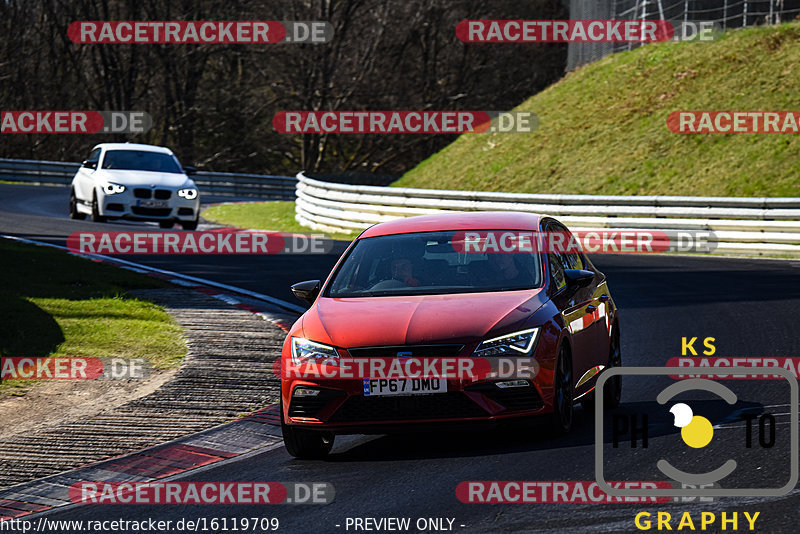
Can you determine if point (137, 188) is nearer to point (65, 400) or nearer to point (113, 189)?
point (113, 189)

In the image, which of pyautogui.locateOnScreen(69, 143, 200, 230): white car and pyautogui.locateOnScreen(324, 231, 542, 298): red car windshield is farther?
pyautogui.locateOnScreen(69, 143, 200, 230): white car

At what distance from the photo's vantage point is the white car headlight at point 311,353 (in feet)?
25.0

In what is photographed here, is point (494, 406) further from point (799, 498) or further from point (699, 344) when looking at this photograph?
point (699, 344)

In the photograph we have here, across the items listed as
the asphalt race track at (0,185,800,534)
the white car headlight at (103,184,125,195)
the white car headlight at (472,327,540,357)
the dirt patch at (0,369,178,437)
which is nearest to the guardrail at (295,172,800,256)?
the white car headlight at (103,184,125,195)

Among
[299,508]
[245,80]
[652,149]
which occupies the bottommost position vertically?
[299,508]

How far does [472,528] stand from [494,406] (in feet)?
5.45

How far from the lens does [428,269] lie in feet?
28.4

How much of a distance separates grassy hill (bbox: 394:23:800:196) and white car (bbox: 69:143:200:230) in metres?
11.3

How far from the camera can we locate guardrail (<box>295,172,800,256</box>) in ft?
75.0

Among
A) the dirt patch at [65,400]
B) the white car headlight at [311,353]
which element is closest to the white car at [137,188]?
the dirt patch at [65,400]

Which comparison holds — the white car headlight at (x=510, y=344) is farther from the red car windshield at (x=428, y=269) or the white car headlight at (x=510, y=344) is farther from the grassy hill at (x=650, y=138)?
the grassy hill at (x=650, y=138)

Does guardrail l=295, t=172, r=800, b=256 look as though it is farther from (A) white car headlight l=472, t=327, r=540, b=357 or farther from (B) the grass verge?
(A) white car headlight l=472, t=327, r=540, b=357

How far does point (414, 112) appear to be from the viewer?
54.6 meters

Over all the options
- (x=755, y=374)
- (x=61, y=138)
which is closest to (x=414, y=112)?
(x=61, y=138)
